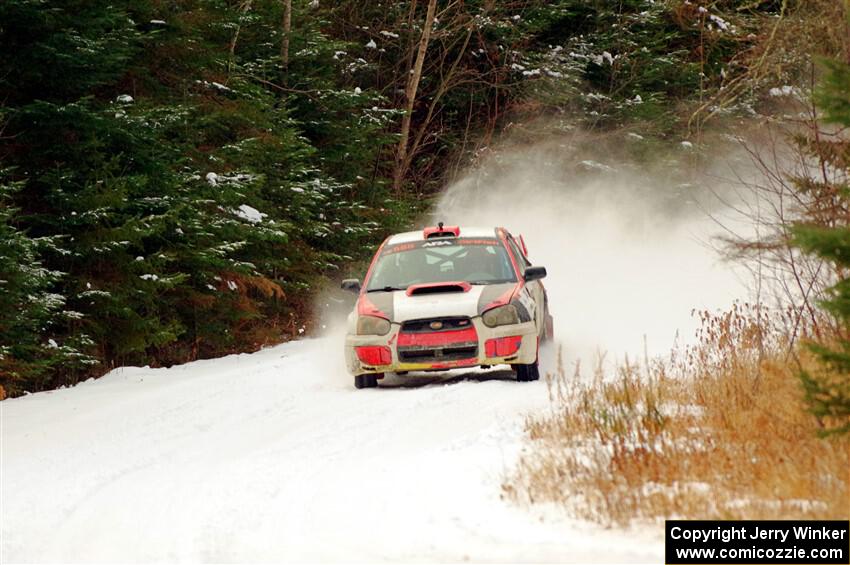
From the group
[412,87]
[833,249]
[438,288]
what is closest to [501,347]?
[438,288]

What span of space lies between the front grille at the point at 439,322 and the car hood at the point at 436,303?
0.05 m

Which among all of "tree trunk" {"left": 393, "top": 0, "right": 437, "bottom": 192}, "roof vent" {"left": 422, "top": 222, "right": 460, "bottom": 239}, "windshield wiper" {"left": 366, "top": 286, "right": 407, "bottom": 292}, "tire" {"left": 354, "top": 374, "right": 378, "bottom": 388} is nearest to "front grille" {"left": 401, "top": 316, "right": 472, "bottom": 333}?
"tire" {"left": 354, "top": 374, "right": 378, "bottom": 388}

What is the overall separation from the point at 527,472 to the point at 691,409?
7.05 feet

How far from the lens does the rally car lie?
11.6 metres

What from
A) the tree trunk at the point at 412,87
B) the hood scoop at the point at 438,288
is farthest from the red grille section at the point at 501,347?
the tree trunk at the point at 412,87

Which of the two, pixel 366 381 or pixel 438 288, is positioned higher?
pixel 438 288

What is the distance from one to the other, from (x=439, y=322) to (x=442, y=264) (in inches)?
61.1

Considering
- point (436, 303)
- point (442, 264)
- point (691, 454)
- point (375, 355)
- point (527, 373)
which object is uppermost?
point (442, 264)

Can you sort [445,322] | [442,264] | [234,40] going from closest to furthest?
[445,322] → [442,264] → [234,40]

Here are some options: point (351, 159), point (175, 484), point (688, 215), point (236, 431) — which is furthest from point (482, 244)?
point (688, 215)

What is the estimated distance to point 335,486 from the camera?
7.13 metres

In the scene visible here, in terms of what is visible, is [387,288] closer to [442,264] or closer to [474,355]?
[442,264]

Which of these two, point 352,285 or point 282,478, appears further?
point 352,285

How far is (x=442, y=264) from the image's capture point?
13.0 meters
